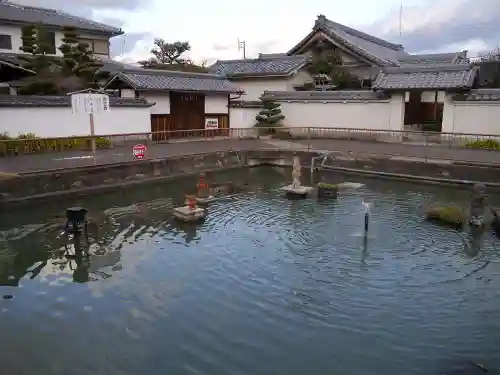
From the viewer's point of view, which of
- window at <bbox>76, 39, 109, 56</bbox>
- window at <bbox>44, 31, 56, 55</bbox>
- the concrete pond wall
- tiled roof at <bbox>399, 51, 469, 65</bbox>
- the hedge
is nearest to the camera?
the concrete pond wall

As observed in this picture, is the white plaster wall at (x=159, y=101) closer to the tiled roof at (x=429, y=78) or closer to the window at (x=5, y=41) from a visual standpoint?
the tiled roof at (x=429, y=78)

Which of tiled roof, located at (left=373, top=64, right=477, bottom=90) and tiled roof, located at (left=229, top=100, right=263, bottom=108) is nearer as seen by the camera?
tiled roof, located at (left=373, top=64, right=477, bottom=90)

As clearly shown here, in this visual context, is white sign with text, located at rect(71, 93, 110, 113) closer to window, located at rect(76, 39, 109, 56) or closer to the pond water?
the pond water

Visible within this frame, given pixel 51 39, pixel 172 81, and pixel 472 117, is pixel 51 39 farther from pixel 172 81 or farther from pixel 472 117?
pixel 472 117

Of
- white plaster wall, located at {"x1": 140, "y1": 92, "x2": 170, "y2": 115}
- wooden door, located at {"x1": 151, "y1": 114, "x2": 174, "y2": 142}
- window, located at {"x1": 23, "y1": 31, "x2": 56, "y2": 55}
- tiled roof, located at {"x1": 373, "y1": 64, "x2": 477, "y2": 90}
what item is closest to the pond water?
wooden door, located at {"x1": 151, "y1": 114, "x2": 174, "y2": 142}

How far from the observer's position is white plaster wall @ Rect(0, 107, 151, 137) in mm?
23094

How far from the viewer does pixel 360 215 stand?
49.5 feet

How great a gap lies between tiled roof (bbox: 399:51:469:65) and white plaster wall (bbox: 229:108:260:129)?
55.5 feet

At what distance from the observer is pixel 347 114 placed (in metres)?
31.9

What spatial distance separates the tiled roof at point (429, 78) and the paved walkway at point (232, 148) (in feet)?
13.0

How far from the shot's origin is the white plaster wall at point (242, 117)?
112 feet

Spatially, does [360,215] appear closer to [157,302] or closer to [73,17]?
[157,302]

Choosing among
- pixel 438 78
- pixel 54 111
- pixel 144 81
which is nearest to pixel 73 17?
pixel 144 81

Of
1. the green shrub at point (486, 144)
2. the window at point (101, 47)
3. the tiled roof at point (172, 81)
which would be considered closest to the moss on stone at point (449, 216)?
the green shrub at point (486, 144)
